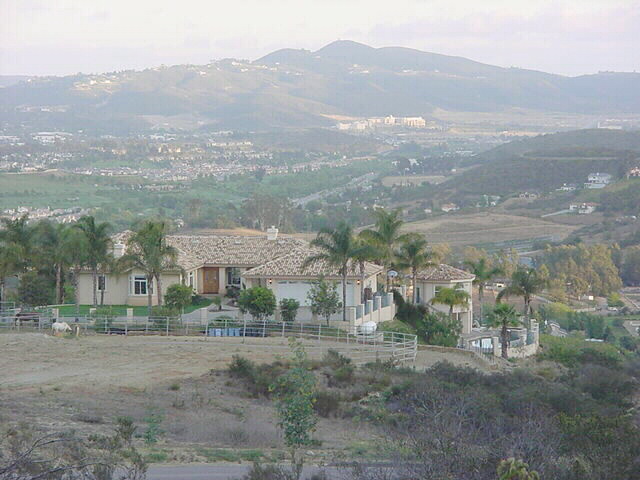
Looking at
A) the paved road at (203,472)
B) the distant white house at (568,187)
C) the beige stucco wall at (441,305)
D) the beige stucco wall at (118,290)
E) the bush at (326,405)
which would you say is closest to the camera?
the paved road at (203,472)

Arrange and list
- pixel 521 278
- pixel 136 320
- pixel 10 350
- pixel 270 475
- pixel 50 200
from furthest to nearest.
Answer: pixel 50 200 → pixel 521 278 → pixel 136 320 → pixel 10 350 → pixel 270 475

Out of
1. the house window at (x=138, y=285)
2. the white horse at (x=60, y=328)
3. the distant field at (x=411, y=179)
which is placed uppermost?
the distant field at (x=411, y=179)

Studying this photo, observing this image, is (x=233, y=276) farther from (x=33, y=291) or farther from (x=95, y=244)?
(x=33, y=291)

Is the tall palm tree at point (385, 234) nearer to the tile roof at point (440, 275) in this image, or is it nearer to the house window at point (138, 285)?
the tile roof at point (440, 275)

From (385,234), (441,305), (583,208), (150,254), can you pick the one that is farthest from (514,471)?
(583,208)

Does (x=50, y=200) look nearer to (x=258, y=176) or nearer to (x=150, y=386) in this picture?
(x=258, y=176)

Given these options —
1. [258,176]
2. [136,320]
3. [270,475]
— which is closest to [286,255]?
[136,320]

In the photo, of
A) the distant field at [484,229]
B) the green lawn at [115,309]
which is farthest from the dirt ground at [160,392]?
the distant field at [484,229]
